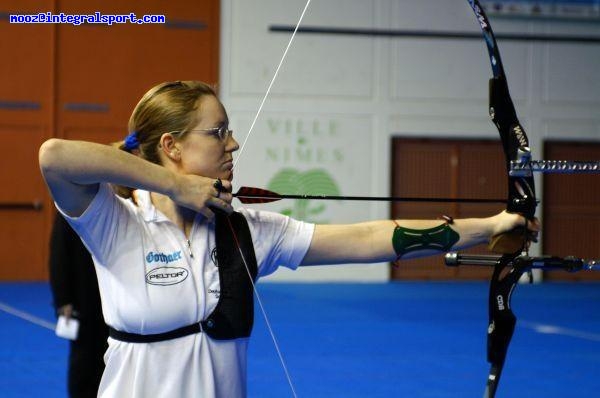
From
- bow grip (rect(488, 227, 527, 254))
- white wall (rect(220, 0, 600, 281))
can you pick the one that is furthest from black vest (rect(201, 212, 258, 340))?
white wall (rect(220, 0, 600, 281))

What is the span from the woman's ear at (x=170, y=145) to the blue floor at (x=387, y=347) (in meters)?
3.36

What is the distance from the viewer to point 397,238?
2240 mm

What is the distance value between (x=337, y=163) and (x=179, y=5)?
3006 mm

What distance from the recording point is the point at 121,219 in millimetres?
2025

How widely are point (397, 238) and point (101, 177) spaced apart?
0.72 metres

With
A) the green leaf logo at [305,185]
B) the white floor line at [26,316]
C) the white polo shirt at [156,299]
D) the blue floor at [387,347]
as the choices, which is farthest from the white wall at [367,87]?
the white polo shirt at [156,299]

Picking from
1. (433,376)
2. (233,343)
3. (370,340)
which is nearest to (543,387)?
(433,376)

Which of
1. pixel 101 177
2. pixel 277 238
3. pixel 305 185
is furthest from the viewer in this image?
pixel 305 185

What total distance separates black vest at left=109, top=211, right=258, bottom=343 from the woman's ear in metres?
0.16

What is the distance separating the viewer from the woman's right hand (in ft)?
6.46

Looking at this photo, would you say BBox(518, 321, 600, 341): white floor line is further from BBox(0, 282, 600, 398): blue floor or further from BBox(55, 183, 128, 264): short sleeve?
BBox(55, 183, 128, 264): short sleeve

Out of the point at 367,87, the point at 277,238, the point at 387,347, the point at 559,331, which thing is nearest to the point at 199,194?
the point at 277,238

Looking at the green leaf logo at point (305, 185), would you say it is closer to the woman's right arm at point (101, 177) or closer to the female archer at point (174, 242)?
the female archer at point (174, 242)

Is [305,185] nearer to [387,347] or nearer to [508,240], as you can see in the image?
[387,347]
